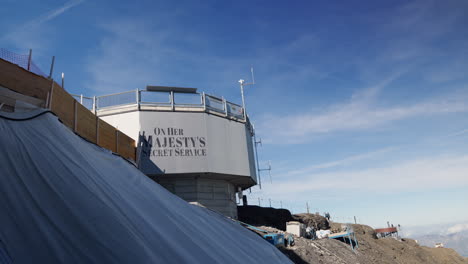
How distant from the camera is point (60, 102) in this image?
10.7 meters

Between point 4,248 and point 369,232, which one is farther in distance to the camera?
point 369,232

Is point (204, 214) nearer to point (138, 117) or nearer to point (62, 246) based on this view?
point (62, 246)

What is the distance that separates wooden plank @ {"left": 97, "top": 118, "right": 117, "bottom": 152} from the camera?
13990 millimetres

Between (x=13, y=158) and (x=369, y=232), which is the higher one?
(x=13, y=158)

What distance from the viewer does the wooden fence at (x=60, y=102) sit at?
866 centimetres

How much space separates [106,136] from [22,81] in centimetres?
575

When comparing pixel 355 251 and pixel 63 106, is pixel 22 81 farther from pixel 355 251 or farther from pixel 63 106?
pixel 355 251

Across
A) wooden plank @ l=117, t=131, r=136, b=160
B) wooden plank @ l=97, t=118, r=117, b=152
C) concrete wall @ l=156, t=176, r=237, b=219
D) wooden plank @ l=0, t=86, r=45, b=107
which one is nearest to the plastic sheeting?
wooden plank @ l=0, t=86, r=45, b=107

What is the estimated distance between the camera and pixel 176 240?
3891 mm

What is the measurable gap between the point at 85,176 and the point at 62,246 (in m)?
1.27

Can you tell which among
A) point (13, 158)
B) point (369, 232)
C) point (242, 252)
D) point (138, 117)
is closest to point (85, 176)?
point (13, 158)

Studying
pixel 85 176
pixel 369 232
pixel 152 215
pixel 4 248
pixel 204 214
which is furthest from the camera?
pixel 369 232

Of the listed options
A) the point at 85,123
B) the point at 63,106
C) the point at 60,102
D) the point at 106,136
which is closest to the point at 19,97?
the point at 60,102

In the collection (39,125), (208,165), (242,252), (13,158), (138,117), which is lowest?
(242,252)
